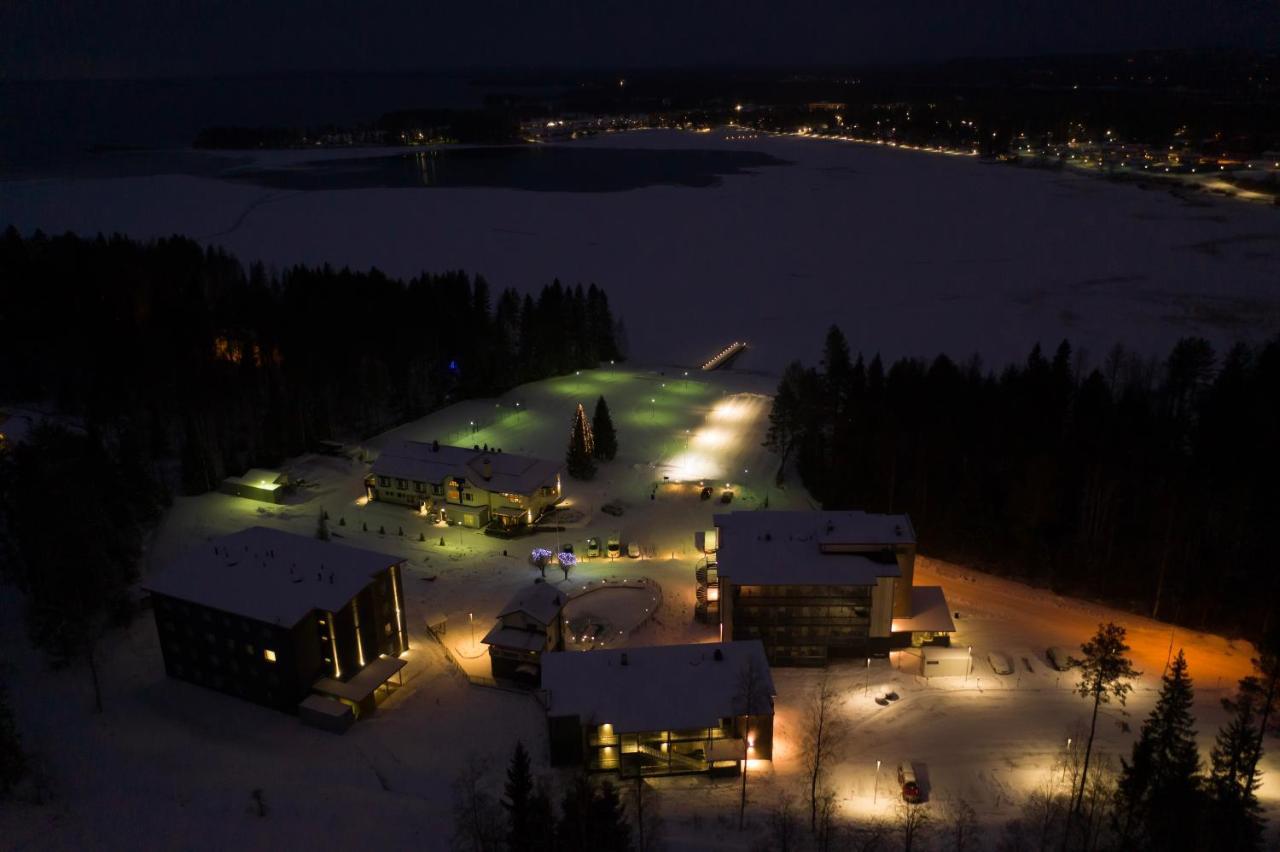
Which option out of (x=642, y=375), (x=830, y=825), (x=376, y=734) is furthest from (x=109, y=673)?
(x=642, y=375)

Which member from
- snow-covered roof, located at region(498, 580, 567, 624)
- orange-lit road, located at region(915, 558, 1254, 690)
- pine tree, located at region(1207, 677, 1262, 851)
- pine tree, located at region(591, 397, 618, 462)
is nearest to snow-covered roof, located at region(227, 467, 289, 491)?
pine tree, located at region(591, 397, 618, 462)

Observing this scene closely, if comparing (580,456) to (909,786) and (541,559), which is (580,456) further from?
(909,786)

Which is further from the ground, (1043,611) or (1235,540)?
(1235,540)

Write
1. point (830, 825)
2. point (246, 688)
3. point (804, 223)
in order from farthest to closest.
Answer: point (804, 223) → point (246, 688) → point (830, 825)

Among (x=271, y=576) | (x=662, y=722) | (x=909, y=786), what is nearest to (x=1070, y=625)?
(x=909, y=786)

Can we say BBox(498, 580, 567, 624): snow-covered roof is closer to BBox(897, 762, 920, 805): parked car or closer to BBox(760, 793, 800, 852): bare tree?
BBox(760, 793, 800, 852): bare tree

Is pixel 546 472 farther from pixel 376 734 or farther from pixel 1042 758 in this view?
pixel 1042 758

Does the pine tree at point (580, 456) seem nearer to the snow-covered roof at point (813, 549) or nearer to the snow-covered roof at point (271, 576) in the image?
the snow-covered roof at point (813, 549)
